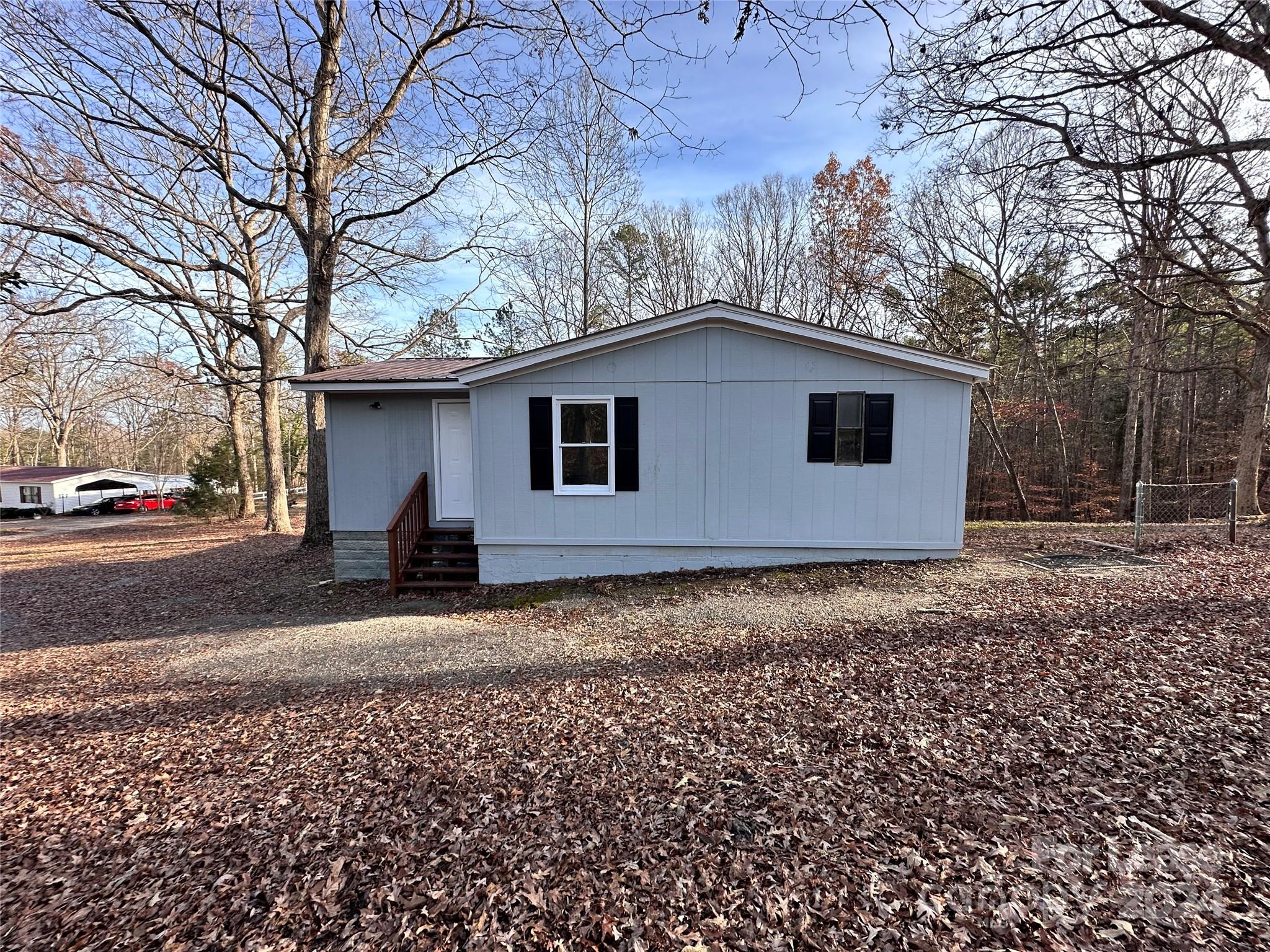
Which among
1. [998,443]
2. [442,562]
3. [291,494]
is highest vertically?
[998,443]

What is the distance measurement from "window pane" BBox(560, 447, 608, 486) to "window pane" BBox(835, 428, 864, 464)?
3.12 metres

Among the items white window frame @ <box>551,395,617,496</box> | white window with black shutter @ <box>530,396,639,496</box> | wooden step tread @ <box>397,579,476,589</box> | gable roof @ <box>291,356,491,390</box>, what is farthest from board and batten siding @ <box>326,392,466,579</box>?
white window frame @ <box>551,395,617,496</box>

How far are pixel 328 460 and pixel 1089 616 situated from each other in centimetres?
961

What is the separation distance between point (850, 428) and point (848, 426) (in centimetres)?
2

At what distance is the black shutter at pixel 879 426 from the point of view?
7.06m

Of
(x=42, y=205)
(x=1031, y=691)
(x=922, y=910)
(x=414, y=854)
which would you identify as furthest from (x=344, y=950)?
(x=42, y=205)

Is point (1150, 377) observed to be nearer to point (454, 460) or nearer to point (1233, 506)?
point (1233, 506)

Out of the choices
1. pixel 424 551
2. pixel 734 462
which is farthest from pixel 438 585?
pixel 734 462

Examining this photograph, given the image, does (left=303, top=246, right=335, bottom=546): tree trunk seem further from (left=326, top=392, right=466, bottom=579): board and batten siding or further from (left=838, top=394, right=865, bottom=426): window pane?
(left=838, top=394, right=865, bottom=426): window pane

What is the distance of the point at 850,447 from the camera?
718 centimetres

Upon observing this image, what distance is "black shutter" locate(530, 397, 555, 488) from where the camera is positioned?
729 centimetres

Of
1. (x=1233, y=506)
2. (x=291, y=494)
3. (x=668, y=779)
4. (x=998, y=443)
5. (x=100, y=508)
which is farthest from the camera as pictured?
(x=291, y=494)

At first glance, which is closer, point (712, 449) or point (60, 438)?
point (712, 449)

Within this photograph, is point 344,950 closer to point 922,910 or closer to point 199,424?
point 922,910
